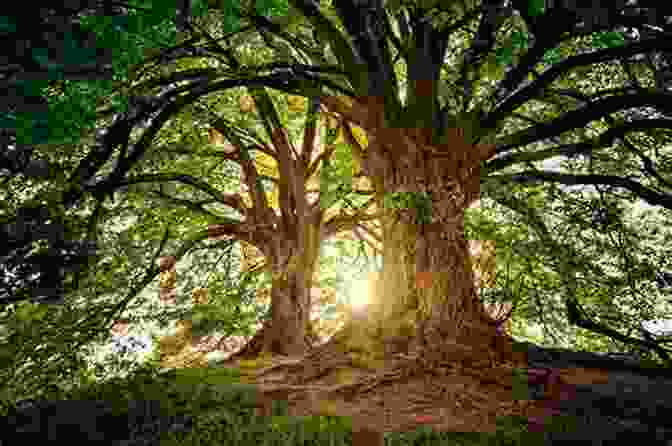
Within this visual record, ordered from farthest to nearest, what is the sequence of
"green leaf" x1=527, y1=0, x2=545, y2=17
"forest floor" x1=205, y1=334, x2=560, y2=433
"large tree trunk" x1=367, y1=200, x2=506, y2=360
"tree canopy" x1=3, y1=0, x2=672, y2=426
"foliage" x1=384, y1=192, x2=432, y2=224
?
"large tree trunk" x1=367, y1=200, x2=506, y2=360, "foliage" x1=384, y1=192, x2=432, y2=224, "tree canopy" x1=3, y1=0, x2=672, y2=426, "forest floor" x1=205, y1=334, x2=560, y2=433, "green leaf" x1=527, y1=0, x2=545, y2=17

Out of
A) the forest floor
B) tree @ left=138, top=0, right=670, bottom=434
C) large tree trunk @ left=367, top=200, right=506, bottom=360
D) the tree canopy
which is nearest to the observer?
the forest floor

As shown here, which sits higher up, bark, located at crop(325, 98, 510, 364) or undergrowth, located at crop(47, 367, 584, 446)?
bark, located at crop(325, 98, 510, 364)

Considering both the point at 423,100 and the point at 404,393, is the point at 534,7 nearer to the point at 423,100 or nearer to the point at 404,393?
the point at 423,100

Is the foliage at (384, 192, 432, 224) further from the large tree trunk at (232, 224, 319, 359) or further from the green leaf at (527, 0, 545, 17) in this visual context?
the large tree trunk at (232, 224, 319, 359)

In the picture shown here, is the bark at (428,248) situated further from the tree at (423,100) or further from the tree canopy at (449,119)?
the tree canopy at (449,119)

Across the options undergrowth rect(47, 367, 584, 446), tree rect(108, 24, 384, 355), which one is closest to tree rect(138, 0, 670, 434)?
undergrowth rect(47, 367, 584, 446)

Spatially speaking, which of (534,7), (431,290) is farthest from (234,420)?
(534,7)

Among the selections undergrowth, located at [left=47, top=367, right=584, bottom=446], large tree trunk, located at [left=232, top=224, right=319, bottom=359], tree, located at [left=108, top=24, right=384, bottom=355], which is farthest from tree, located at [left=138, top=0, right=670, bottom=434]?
large tree trunk, located at [left=232, top=224, right=319, bottom=359]

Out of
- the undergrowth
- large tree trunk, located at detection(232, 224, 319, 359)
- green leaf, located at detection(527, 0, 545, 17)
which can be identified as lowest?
the undergrowth

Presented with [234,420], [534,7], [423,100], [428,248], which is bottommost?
[234,420]

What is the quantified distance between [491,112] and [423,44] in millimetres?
1215

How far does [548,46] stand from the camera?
15.3ft

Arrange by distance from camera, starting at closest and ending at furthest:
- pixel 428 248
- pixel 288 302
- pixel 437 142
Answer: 1. pixel 428 248
2. pixel 437 142
3. pixel 288 302

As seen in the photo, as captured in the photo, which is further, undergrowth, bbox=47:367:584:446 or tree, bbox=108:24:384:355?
tree, bbox=108:24:384:355
